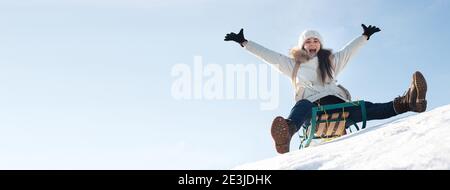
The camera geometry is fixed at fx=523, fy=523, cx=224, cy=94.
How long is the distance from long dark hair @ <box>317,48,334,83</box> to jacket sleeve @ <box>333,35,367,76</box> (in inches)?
6.1

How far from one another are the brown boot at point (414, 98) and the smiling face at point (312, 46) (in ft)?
4.09

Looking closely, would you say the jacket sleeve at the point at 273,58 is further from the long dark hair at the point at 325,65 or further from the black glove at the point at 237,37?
the long dark hair at the point at 325,65

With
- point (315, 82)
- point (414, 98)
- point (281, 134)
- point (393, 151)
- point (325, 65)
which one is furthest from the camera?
point (325, 65)

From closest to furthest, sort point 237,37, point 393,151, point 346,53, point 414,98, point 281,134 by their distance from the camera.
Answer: point 393,151
point 281,134
point 414,98
point 237,37
point 346,53

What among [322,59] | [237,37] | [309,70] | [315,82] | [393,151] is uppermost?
[237,37]

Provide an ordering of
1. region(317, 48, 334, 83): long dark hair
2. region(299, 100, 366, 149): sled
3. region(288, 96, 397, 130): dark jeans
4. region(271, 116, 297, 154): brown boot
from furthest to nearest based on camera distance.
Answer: region(317, 48, 334, 83): long dark hair < region(299, 100, 366, 149): sled < region(288, 96, 397, 130): dark jeans < region(271, 116, 297, 154): brown boot

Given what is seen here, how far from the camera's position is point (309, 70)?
6234mm

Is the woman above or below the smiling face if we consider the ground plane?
below

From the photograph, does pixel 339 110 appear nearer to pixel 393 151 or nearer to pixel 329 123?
pixel 329 123

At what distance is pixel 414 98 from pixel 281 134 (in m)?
1.50

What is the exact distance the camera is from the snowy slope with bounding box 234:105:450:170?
297 cm

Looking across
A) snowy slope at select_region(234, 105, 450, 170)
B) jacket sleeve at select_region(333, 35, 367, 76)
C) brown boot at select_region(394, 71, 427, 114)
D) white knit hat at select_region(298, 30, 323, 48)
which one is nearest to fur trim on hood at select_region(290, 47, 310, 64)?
white knit hat at select_region(298, 30, 323, 48)

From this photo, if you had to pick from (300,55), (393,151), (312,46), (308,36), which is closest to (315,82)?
(300,55)

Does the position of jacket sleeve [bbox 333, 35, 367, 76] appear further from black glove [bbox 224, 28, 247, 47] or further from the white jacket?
black glove [bbox 224, 28, 247, 47]
